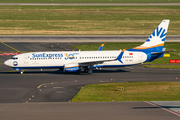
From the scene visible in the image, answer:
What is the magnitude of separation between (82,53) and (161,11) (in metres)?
107

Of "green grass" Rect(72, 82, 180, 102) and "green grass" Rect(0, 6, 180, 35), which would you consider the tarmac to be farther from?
"green grass" Rect(0, 6, 180, 35)

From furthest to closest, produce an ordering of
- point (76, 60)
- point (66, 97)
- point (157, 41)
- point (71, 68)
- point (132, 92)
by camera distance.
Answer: point (157, 41) → point (76, 60) → point (71, 68) → point (132, 92) → point (66, 97)

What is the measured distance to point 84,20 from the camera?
129m

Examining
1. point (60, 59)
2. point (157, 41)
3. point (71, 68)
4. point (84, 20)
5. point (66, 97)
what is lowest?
point (66, 97)

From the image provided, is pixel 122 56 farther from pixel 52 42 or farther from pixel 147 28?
pixel 147 28

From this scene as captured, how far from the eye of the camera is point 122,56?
53.8 meters

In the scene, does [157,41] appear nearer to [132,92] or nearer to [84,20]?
[132,92]

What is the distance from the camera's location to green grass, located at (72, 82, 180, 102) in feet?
114

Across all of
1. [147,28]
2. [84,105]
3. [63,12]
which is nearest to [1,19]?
[63,12]

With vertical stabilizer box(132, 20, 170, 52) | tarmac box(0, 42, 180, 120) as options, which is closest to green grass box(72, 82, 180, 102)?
tarmac box(0, 42, 180, 120)

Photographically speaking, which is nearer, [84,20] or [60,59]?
[60,59]

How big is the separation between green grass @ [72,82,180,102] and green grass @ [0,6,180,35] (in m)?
63.5

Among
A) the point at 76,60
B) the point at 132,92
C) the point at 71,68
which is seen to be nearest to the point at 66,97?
the point at 132,92

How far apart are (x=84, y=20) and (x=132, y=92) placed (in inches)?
3708
